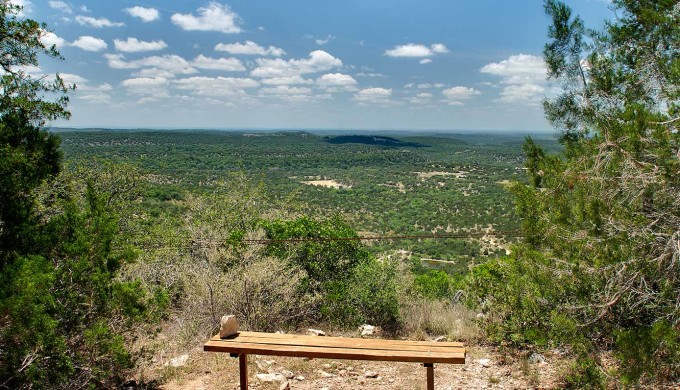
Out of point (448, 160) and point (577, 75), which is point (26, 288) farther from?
point (448, 160)

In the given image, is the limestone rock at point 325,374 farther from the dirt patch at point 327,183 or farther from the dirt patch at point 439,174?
the dirt patch at point 439,174

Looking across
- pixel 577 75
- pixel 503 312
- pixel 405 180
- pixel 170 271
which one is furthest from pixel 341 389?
pixel 405 180

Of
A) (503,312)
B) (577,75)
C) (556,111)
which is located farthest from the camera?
(556,111)

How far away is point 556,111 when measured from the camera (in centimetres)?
764

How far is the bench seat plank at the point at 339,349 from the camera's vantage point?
3.38 metres

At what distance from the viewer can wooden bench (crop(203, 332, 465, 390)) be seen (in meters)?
3.38

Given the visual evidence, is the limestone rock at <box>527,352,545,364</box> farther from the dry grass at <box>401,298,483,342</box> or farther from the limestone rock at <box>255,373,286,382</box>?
the limestone rock at <box>255,373,286,382</box>

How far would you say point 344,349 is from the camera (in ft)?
11.7

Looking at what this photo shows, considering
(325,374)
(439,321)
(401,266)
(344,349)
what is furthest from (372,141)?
(344,349)

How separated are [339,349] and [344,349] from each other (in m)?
0.04

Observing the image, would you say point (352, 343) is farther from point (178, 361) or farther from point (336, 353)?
point (178, 361)

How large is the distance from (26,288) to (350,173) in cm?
8109

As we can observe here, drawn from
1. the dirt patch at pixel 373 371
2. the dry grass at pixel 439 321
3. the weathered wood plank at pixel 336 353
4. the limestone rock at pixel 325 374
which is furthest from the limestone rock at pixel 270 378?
the dry grass at pixel 439 321

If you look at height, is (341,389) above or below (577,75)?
below
